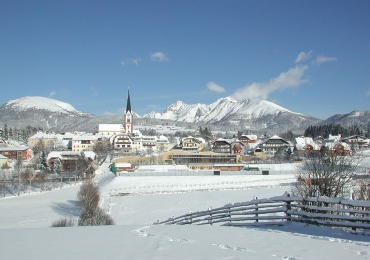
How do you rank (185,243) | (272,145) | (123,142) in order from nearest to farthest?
(185,243) → (272,145) → (123,142)

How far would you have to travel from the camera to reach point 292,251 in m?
6.94

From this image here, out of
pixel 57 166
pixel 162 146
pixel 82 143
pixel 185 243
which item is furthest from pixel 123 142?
pixel 185 243

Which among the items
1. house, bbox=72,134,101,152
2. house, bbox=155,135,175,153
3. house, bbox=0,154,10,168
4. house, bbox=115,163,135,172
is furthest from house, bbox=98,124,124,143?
house, bbox=115,163,135,172

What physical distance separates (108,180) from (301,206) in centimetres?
→ 4357

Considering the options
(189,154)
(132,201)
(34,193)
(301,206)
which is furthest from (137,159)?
(301,206)

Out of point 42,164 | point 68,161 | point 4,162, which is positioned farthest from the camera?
point 4,162

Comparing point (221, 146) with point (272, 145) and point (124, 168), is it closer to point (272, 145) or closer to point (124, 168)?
point (272, 145)

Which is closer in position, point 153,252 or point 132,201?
point 153,252

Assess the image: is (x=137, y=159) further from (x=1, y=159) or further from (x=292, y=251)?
(x=292, y=251)

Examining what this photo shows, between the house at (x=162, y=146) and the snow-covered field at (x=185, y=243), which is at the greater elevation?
the house at (x=162, y=146)

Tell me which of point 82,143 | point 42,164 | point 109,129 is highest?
point 109,129

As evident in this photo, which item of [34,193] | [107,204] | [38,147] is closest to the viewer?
[107,204]

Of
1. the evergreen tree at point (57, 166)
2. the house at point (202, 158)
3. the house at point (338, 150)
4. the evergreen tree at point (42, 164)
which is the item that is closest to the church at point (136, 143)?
the house at point (202, 158)

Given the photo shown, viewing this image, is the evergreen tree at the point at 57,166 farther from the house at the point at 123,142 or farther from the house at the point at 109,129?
the house at the point at 109,129
